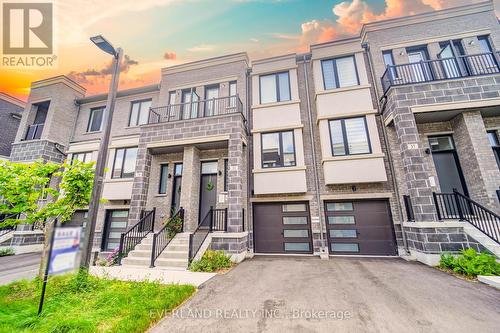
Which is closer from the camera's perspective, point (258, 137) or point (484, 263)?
point (484, 263)

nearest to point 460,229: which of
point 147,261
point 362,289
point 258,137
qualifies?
point 362,289

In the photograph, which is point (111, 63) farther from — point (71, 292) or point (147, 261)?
point (147, 261)

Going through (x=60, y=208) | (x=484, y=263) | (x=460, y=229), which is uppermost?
(x=60, y=208)

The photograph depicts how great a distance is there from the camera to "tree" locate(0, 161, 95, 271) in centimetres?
493

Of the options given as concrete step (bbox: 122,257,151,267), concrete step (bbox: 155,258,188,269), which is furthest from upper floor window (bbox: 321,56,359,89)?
concrete step (bbox: 122,257,151,267)

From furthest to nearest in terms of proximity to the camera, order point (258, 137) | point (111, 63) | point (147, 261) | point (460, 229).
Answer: point (258, 137) → point (147, 261) → point (460, 229) → point (111, 63)

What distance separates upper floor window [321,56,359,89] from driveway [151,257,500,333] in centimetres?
841

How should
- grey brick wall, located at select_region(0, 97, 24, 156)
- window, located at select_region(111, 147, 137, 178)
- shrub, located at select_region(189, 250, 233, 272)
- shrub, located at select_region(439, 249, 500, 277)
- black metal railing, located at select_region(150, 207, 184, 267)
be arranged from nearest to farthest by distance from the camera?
shrub, located at select_region(439, 249, 500, 277) → shrub, located at select_region(189, 250, 233, 272) → black metal railing, located at select_region(150, 207, 184, 267) → window, located at select_region(111, 147, 137, 178) → grey brick wall, located at select_region(0, 97, 24, 156)

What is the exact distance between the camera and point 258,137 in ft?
33.1

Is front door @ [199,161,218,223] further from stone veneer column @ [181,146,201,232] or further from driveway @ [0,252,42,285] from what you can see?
driveway @ [0,252,42,285]

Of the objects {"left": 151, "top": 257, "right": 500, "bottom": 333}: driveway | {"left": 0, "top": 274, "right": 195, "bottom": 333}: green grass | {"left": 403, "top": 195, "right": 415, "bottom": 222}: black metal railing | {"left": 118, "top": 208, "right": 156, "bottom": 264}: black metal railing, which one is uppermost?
{"left": 403, "top": 195, "right": 415, "bottom": 222}: black metal railing

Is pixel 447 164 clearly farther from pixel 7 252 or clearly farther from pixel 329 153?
pixel 7 252

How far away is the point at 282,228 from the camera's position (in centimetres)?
925

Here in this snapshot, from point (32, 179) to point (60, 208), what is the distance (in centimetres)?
100
